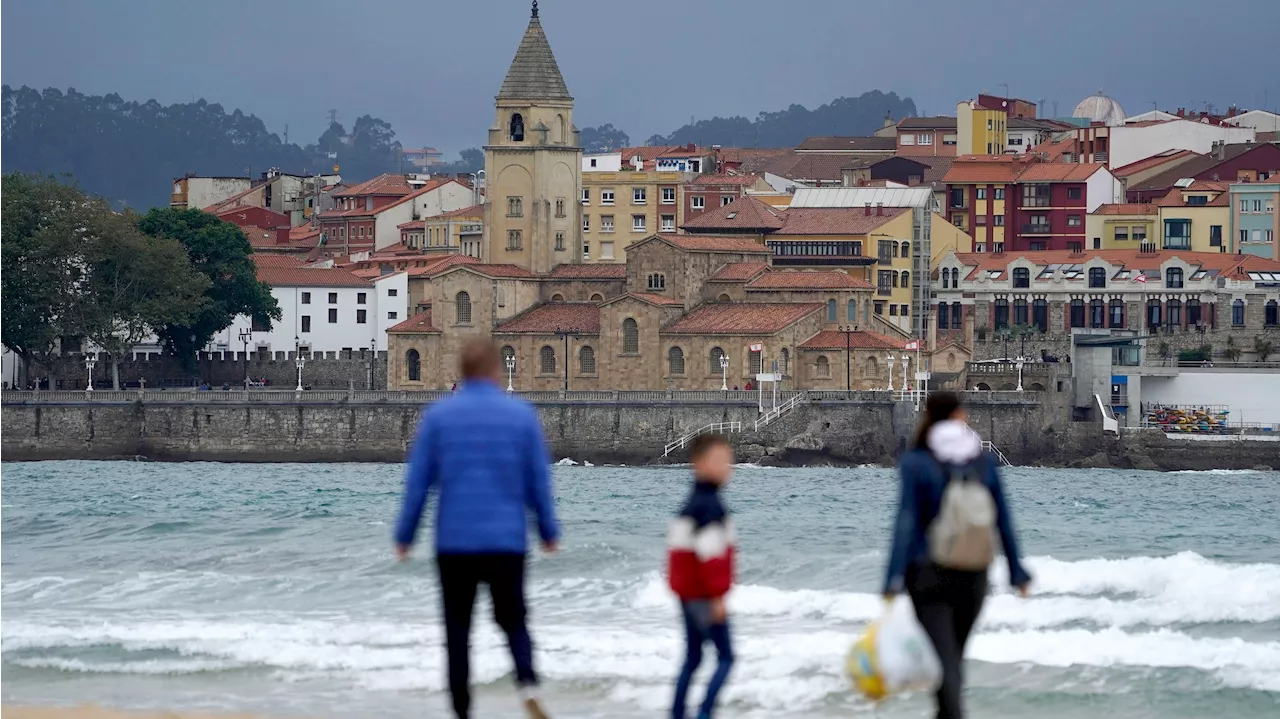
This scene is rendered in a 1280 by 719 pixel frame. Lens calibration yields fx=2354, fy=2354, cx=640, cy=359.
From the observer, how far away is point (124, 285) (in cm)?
7612

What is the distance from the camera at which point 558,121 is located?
81.1m

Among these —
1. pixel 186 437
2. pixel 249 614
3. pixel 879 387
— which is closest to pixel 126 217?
pixel 186 437

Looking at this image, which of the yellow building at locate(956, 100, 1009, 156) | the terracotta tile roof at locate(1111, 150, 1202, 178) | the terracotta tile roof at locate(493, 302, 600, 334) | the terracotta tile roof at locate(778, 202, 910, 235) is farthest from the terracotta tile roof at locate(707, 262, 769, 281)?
the yellow building at locate(956, 100, 1009, 156)

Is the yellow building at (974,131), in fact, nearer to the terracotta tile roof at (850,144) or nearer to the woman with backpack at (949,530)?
the terracotta tile roof at (850,144)

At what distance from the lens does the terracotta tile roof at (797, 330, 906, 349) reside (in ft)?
235

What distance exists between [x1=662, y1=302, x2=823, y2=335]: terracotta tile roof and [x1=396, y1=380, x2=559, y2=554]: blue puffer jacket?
5856cm

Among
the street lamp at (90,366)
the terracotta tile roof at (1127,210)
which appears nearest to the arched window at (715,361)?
the street lamp at (90,366)

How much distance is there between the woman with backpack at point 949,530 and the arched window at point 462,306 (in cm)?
6352

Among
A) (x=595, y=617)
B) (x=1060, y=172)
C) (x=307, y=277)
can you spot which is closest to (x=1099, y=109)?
(x=1060, y=172)

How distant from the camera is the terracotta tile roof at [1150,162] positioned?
109 metres

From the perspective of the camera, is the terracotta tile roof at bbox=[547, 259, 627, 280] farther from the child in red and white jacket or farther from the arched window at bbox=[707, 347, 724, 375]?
the child in red and white jacket

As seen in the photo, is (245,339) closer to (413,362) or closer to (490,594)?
(413,362)

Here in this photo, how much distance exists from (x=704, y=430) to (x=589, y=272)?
12.3m

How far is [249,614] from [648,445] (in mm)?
41452
